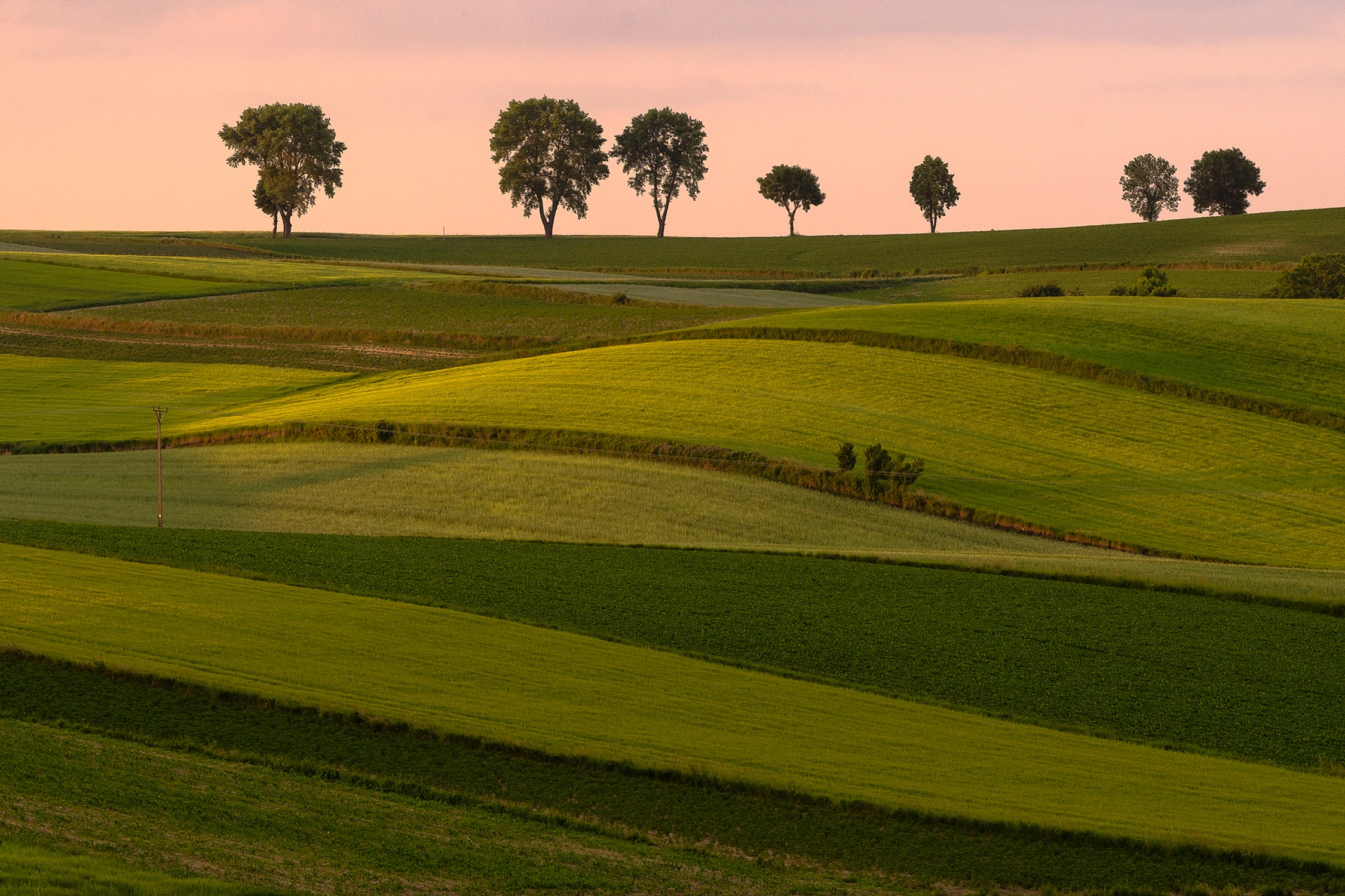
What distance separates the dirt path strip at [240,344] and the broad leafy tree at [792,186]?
103719 millimetres

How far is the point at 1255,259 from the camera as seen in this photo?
4141 inches

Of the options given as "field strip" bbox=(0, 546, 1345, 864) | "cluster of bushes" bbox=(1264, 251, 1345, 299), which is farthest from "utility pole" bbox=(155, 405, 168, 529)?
"cluster of bushes" bbox=(1264, 251, 1345, 299)

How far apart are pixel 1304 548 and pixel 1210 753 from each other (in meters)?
17.6

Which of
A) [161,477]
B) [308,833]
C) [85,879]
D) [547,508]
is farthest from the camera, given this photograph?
[161,477]

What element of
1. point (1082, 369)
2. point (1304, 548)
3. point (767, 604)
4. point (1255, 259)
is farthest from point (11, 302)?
point (1255, 259)

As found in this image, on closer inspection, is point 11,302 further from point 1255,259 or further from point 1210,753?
point 1255,259

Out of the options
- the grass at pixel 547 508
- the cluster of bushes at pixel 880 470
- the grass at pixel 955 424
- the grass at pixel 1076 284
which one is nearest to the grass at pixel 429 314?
the grass at pixel 955 424

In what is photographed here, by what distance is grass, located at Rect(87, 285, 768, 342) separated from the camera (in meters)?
73.2

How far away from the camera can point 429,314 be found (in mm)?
77750

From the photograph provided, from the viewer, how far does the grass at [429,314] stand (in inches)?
2884

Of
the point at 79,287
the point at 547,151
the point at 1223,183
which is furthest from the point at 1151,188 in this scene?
the point at 79,287

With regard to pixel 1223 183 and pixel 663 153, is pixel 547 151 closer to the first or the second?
pixel 663 153

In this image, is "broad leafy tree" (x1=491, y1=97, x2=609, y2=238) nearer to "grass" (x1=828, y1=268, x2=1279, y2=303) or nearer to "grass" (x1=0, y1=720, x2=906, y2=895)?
"grass" (x1=828, y1=268, x2=1279, y2=303)

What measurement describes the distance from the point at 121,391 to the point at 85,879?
51.7 m
